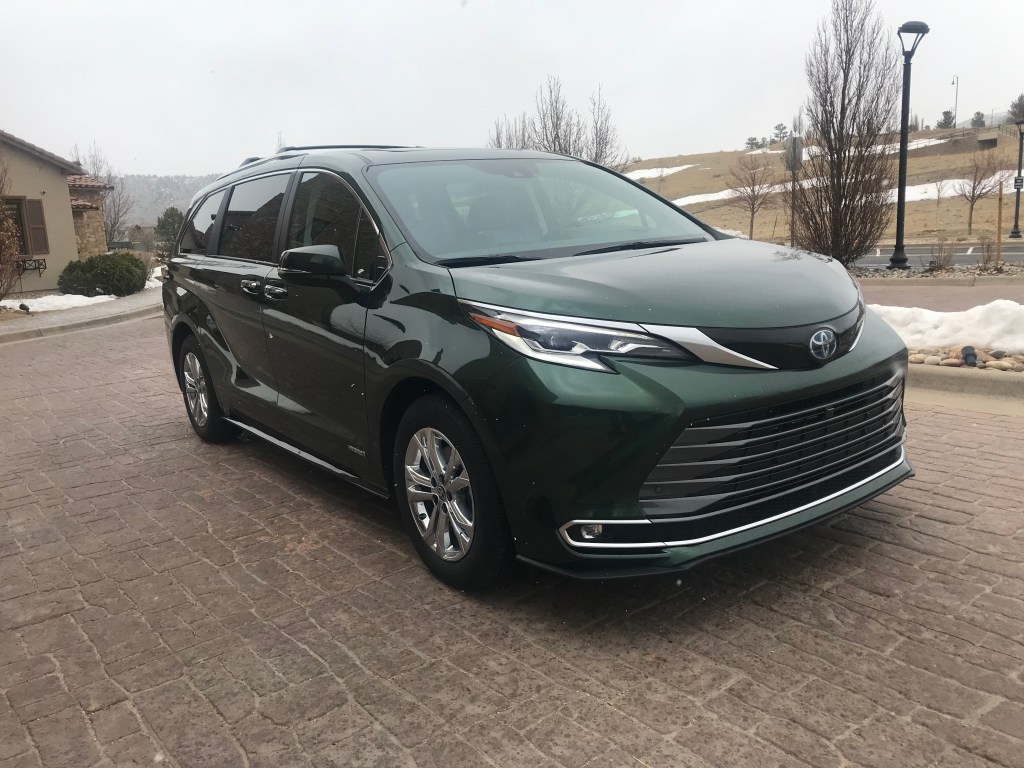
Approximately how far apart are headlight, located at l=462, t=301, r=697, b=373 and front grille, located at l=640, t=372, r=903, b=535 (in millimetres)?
308

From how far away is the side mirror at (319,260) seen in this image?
3957 millimetres

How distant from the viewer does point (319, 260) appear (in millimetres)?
3953

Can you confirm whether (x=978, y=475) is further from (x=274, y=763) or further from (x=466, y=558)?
(x=274, y=763)

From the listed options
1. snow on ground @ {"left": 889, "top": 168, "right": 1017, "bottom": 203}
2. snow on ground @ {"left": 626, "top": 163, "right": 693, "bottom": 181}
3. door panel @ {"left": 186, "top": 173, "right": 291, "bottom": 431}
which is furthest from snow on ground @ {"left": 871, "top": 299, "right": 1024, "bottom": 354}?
snow on ground @ {"left": 626, "top": 163, "right": 693, "bottom": 181}

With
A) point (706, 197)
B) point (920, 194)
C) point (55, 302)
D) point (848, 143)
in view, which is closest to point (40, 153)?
point (55, 302)

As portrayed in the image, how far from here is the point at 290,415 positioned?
15.3ft

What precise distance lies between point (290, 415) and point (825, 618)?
9.35 ft

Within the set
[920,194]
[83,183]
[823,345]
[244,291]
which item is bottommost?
[823,345]

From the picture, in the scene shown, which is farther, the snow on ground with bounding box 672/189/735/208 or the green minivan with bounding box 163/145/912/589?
the snow on ground with bounding box 672/189/735/208

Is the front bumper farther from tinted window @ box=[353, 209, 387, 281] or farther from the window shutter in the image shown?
the window shutter

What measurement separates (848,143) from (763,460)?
17.4 meters

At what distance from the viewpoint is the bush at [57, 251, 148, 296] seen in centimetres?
2448

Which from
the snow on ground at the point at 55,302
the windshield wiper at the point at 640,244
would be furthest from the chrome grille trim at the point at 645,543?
the snow on ground at the point at 55,302

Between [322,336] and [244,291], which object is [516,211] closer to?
[322,336]
